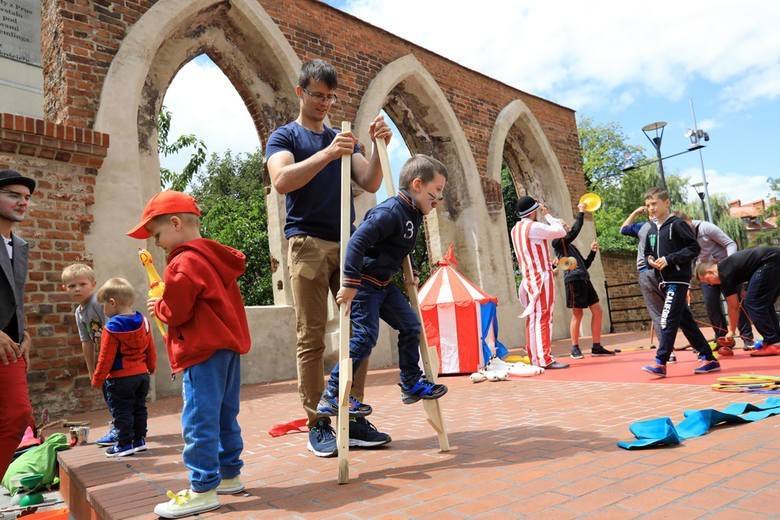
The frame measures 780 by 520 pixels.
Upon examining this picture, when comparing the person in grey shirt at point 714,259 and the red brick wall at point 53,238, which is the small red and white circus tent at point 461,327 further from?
the red brick wall at point 53,238

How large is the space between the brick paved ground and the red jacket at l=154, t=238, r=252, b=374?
671 millimetres

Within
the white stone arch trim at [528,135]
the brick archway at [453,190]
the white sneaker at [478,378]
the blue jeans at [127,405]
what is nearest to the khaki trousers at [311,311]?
the blue jeans at [127,405]

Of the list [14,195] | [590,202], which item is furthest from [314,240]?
[590,202]

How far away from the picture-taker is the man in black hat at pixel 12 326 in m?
2.75

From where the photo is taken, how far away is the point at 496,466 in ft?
8.35

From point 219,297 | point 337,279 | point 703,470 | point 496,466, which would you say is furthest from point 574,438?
point 219,297

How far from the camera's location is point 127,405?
3844 mm

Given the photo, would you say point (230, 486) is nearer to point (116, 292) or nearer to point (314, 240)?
point (314, 240)

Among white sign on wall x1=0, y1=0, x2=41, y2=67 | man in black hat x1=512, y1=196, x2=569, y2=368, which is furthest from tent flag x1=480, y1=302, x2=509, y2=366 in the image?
white sign on wall x1=0, y1=0, x2=41, y2=67

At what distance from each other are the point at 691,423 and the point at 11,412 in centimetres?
344

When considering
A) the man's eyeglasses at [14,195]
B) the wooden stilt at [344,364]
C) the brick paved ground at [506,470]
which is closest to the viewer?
the brick paved ground at [506,470]

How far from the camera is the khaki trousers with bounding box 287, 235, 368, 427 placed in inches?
125

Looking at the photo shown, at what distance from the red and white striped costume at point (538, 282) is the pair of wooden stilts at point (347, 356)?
12.2ft

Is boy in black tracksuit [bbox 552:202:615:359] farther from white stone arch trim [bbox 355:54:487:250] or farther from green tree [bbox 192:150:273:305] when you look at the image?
green tree [bbox 192:150:273:305]
